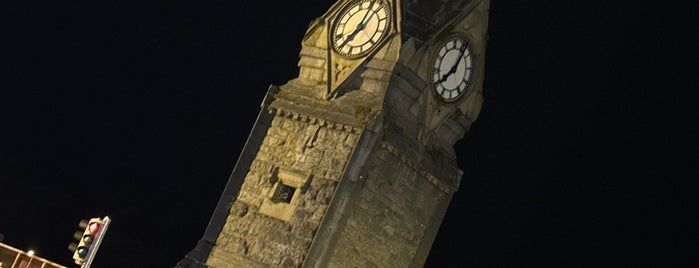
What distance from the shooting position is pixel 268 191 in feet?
59.2

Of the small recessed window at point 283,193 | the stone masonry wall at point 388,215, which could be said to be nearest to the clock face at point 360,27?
the stone masonry wall at point 388,215

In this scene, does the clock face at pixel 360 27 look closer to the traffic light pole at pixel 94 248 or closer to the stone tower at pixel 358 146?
the stone tower at pixel 358 146

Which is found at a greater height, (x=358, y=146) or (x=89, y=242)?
(x=358, y=146)

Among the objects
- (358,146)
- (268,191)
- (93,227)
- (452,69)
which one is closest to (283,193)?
(268,191)

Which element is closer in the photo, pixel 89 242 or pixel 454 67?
pixel 89 242

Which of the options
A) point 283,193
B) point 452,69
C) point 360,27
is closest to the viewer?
point 283,193

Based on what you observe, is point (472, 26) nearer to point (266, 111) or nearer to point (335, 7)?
point (335, 7)

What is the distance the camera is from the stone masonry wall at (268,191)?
17281 mm

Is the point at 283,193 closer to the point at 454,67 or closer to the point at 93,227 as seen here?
the point at 454,67

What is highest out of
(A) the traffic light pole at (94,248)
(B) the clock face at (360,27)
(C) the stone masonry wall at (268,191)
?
(B) the clock face at (360,27)

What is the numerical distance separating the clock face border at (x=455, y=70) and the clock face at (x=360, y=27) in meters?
1.08

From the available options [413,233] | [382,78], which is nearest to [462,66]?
[382,78]

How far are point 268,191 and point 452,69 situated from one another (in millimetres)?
3996

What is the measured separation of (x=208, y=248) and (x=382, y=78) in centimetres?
414
